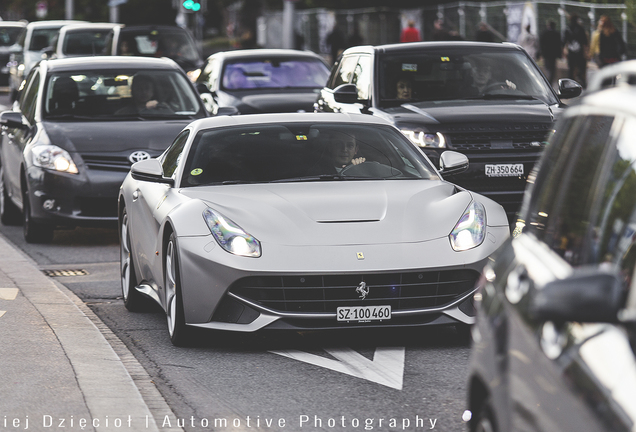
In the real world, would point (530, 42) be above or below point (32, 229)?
below

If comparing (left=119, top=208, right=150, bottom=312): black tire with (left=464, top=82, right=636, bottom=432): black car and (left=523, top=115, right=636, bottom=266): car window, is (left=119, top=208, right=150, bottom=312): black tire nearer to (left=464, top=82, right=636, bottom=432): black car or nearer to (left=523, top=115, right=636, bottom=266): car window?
(left=464, top=82, right=636, bottom=432): black car

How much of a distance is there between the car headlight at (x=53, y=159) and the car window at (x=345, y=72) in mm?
3512

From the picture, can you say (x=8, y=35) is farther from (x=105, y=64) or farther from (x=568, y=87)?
(x=568, y=87)

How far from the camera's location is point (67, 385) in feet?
19.0

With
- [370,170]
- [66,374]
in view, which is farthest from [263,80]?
[66,374]

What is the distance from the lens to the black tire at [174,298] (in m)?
6.91

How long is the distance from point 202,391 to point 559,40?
24.1 m

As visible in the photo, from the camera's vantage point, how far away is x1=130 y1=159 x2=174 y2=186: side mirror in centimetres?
787

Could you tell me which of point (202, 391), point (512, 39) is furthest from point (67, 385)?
point (512, 39)

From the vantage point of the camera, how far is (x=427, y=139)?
37.1ft

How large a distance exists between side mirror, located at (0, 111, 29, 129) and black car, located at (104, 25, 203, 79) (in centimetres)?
1252

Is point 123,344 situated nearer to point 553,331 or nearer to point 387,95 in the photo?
point 553,331

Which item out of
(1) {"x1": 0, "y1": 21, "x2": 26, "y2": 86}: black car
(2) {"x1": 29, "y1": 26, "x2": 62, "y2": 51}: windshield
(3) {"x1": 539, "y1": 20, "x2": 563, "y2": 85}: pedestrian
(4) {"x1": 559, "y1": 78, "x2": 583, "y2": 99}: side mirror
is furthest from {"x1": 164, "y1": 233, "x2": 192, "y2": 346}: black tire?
(1) {"x1": 0, "y1": 21, "x2": 26, "y2": 86}: black car

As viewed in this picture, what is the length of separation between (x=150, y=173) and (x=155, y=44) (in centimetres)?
1824
